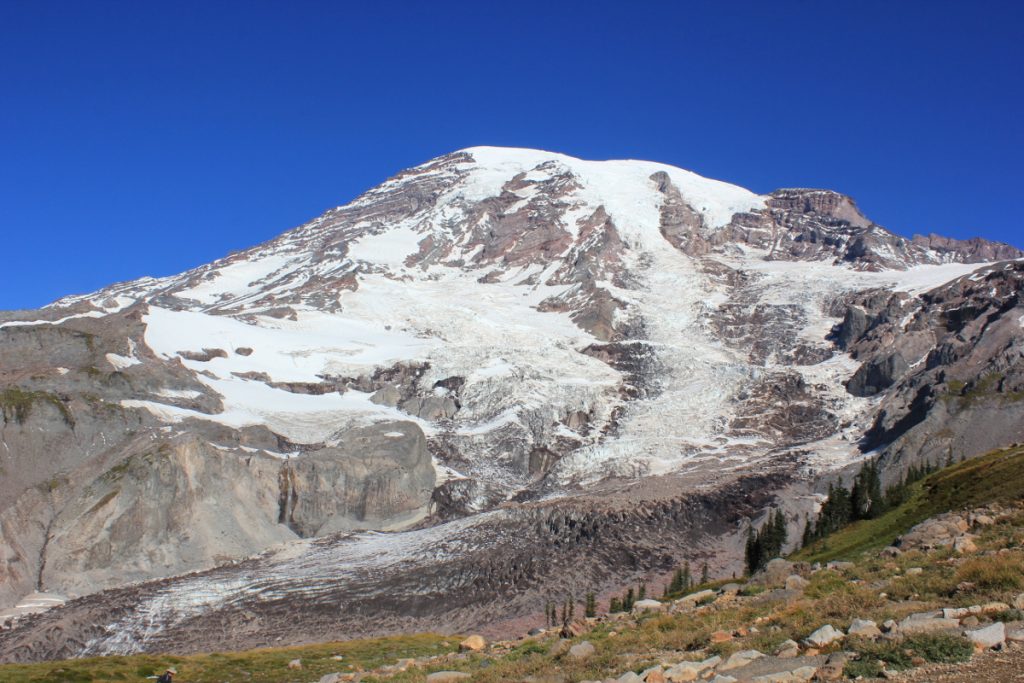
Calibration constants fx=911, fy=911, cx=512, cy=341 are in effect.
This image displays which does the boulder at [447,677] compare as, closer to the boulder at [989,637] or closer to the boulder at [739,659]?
the boulder at [739,659]

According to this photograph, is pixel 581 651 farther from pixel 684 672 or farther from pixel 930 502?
pixel 930 502

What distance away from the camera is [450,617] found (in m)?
76.0

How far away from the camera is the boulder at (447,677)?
2120 centimetres

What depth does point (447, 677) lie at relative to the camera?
2161cm

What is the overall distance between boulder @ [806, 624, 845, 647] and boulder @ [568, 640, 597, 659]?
5.97 m

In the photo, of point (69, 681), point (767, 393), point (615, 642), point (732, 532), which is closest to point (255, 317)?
point (767, 393)

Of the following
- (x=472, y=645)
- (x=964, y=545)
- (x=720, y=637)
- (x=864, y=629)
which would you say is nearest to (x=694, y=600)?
(x=472, y=645)

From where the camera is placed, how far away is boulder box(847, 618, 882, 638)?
616 inches

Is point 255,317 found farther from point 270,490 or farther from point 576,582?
point 576,582

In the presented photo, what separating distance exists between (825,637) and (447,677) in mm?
9371

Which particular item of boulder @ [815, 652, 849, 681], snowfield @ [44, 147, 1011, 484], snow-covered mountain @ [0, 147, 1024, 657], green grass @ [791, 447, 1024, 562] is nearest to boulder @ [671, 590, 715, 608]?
green grass @ [791, 447, 1024, 562]

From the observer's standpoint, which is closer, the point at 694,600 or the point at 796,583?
the point at 796,583

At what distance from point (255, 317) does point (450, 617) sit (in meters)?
122

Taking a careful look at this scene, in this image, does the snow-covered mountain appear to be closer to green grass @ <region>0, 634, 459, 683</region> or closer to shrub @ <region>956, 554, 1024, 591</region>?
green grass @ <region>0, 634, 459, 683</region>
